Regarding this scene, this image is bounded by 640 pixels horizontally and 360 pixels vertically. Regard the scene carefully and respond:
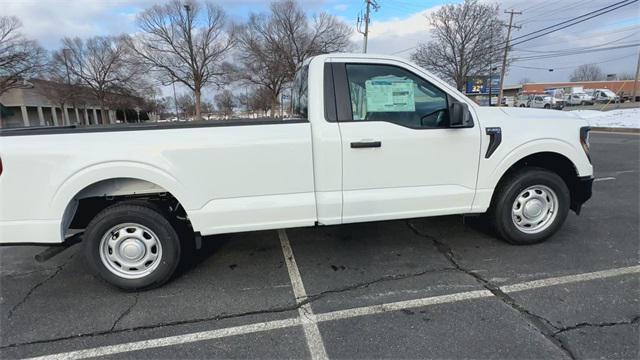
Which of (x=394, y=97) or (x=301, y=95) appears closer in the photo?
(x=394, y=97)

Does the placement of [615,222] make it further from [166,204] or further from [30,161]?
[30,161]

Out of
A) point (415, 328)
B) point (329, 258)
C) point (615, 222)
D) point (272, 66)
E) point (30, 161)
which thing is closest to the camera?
point (415, 328)

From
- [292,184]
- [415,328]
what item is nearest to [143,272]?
[292,184]

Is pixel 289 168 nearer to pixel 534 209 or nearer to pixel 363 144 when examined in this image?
pixel 363 144

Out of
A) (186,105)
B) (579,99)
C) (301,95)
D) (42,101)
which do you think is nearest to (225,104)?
(186,105)

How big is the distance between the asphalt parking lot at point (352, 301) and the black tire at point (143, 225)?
0.14 metres

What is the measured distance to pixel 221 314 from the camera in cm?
300

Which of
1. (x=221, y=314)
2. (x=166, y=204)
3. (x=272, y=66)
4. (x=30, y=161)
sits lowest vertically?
(x=221, y=314)

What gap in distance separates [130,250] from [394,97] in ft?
8.98

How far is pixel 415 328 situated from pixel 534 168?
233 cm

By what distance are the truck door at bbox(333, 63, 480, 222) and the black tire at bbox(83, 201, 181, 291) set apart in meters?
1.59

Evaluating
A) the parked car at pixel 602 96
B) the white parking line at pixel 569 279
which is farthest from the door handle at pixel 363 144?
the parked car at pixel 602 96

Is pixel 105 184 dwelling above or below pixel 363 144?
below

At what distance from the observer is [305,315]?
2.94 metres
